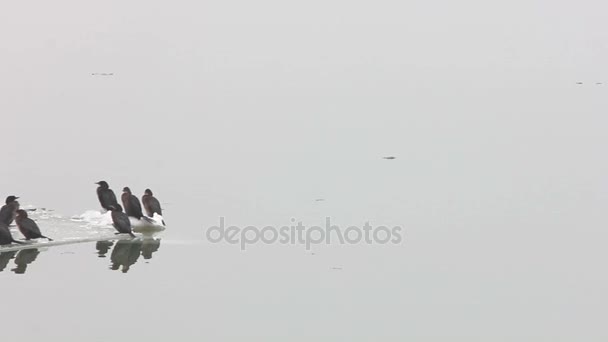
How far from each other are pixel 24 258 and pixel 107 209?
85.0 inches

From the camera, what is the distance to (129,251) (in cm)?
1527

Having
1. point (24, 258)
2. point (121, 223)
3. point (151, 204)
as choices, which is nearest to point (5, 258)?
point (24, 258)

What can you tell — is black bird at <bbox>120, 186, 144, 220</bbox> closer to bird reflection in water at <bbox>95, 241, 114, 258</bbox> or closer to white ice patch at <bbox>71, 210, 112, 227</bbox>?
white ice patch at <bbox>71, 210, 112, 227</bbox>

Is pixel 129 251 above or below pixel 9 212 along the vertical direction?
below

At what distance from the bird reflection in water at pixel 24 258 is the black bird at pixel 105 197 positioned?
5.87 feet

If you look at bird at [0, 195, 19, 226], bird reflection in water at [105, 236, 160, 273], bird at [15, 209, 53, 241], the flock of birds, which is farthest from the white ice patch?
bird at [15, 209, 53, 241]

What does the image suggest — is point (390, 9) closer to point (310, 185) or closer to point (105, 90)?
point (105, 90)

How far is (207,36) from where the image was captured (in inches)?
1388

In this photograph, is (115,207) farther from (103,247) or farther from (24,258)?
(24,258)

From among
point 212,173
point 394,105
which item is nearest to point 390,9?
point 394,105

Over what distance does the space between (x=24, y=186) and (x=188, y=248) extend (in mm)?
4114

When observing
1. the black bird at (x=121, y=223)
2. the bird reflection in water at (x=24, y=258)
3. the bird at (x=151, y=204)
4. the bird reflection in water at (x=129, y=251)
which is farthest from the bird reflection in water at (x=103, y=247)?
the bird at (x=151, y=204)

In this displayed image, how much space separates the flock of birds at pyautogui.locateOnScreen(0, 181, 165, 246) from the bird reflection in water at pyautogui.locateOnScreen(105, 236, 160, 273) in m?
0.25

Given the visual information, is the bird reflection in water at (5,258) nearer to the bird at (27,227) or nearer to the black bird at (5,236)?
the black bird at (5,236)
